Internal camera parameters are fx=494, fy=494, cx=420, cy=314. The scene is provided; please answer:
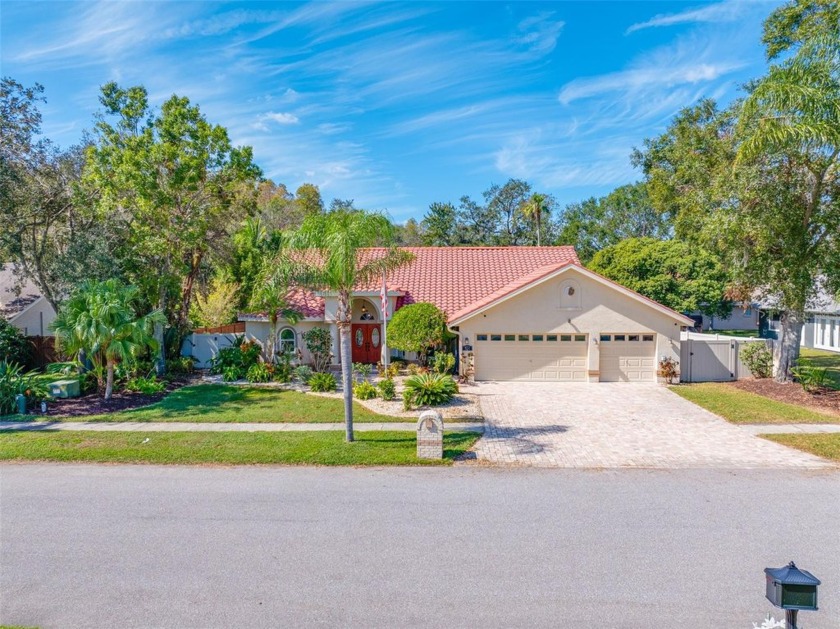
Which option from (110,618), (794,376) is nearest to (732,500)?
(110,618)

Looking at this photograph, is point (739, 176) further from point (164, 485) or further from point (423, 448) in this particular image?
point (164, 485)

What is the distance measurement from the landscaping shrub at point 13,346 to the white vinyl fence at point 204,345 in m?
5.88

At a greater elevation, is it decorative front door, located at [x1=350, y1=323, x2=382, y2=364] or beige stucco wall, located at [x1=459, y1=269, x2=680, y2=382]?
beige stucco wall, located at [x1=459, y1=269, x2=680, y2=382]

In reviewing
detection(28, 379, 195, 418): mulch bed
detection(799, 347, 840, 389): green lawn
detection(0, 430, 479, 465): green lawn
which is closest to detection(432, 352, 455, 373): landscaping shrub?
detection(0, 430, 479, 465): green lawn

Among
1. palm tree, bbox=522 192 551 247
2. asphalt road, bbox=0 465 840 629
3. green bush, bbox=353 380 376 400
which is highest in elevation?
palm tree, bbox=522 192 551 247

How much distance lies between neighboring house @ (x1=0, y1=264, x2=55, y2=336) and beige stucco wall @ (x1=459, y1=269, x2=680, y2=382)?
20.9 metres

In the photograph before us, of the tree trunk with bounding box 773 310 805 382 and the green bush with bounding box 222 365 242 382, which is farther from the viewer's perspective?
the green bush with bounding box 222 365 242 382

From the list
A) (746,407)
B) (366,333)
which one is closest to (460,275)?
Answer: (366,333)

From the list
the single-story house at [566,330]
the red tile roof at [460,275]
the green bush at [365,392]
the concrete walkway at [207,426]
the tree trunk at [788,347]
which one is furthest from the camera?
the red tile roof at [460,275]

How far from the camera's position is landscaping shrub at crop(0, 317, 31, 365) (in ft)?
62.7

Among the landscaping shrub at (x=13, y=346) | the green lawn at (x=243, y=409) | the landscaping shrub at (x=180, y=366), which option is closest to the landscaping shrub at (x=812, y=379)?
the green lawn at (x=243, y=409)

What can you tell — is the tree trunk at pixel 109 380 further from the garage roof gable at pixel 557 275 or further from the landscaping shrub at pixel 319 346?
the garage roof gable at pixel 557 275

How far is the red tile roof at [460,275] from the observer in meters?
21.5

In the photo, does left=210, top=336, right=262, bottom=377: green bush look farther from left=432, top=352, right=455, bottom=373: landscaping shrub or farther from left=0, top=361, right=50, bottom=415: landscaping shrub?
left=432, top=352, right=455, bottom=373: landscaping shrub
